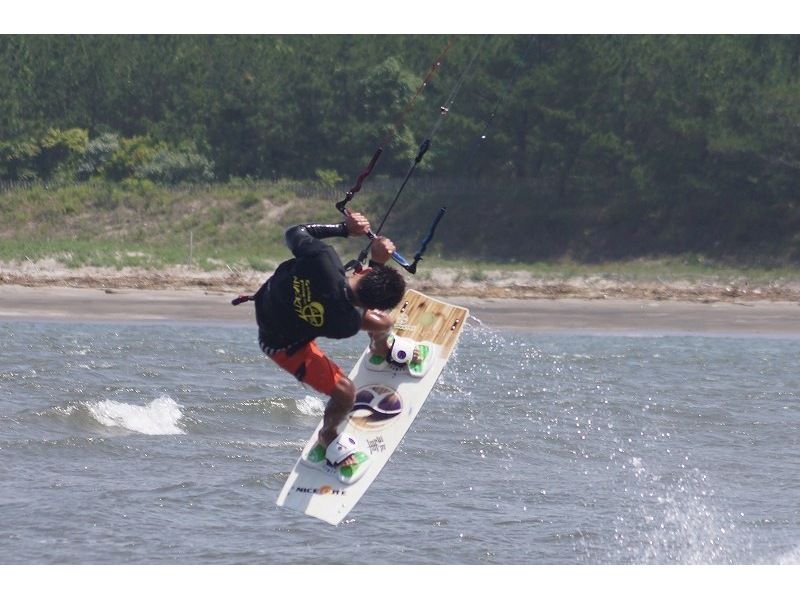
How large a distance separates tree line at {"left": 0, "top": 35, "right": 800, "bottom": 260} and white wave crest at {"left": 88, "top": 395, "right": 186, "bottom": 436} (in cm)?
1982

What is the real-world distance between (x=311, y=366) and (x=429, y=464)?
3.77 metres

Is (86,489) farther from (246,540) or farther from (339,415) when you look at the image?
(339,415)

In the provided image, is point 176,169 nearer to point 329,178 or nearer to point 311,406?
point 329,178

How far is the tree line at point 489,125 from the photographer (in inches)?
1244

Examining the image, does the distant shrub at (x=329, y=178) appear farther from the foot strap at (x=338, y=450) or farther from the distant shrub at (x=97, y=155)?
the foot strap at (x=338, y=450)

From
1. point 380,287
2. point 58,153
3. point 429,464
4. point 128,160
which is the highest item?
point 380,287

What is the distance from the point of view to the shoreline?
20688mm

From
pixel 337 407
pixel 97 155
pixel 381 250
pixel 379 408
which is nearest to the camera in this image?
pixel 381 250

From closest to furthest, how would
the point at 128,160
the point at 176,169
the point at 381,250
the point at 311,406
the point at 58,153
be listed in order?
the point at 381,250 → the point at 311,406 → the point at 176,169 → the point at 128,160 → the point at 58,153

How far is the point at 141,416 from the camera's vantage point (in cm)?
1248

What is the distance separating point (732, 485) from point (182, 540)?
469 centimetres

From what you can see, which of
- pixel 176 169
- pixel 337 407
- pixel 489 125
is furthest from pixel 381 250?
pixel 176 169

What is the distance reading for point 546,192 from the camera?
34.4 m

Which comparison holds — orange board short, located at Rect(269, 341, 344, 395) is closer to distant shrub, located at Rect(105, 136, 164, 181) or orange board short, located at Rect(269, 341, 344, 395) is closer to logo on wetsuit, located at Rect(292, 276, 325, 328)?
logo on wetsuit, located at Rect(292, 276, 325, 328)
